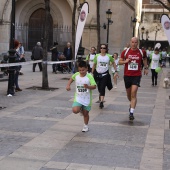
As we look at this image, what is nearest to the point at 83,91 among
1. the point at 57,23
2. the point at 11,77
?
the point at 11,77

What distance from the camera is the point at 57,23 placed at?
36250 millimetres

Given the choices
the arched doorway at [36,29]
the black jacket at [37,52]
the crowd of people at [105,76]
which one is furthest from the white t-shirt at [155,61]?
the arched doorway at [36,29]

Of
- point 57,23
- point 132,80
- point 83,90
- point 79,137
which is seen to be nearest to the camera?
point 79,137

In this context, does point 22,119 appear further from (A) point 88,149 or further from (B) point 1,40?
(B) point 1,40

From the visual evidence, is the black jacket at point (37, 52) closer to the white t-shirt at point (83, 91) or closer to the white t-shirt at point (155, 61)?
the white t-shirt at point (155, 61)

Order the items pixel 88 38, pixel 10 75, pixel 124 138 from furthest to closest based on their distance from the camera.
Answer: pixel 88 38 < pixel 10 75 < pixel 124 138

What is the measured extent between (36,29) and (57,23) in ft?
6.58

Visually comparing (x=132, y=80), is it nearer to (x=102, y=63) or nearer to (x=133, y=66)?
(x=133, y=66)

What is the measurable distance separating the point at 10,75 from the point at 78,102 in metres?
5.44

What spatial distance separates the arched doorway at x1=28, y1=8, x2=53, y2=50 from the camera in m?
35.3

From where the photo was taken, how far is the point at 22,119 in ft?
29.8

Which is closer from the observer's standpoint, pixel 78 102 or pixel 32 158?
pixel 32 158

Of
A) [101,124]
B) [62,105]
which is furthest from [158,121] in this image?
[62,105]

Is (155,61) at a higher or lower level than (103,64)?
lower
